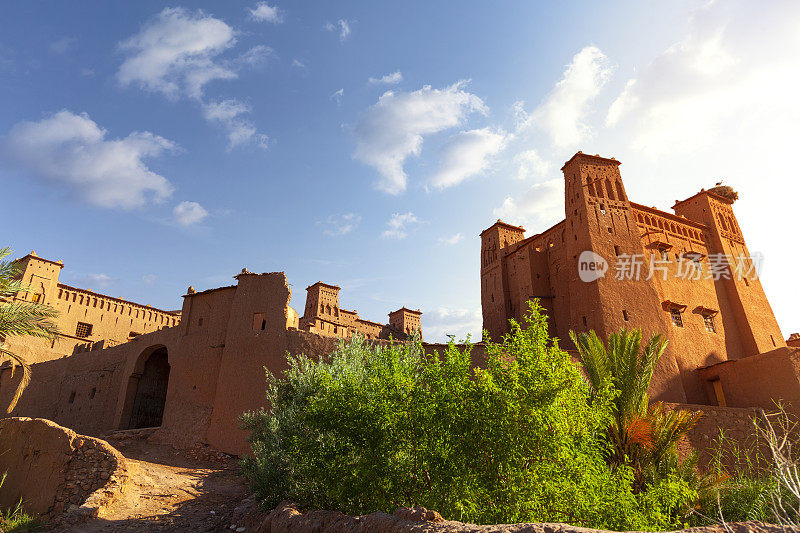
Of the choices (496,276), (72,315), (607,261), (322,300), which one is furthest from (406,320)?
(72,315)

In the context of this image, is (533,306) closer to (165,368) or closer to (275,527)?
(275,527)

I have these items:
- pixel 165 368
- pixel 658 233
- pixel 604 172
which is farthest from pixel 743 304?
pixel 165 368

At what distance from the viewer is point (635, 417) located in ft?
41.6

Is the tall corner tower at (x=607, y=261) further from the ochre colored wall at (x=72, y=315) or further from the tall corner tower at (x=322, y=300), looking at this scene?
the ochre colored wall at (x=72, y=315)

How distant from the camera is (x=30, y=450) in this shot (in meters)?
12.9

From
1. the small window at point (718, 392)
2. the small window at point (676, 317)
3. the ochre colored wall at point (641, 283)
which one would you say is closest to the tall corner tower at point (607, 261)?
the ochre colored wall at point (641, 283)

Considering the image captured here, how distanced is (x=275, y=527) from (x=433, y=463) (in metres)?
2.84

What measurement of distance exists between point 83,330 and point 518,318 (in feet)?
88.0

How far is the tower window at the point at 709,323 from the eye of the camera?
24.8 metres

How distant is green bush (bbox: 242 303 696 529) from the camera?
6.48m

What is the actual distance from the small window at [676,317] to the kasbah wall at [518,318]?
6cm

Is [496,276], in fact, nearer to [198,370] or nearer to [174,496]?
[198,370]

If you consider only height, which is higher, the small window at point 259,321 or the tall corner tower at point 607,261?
the tall corner tower at point 607,261

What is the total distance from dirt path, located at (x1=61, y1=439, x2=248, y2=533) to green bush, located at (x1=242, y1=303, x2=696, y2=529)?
5128 mm
